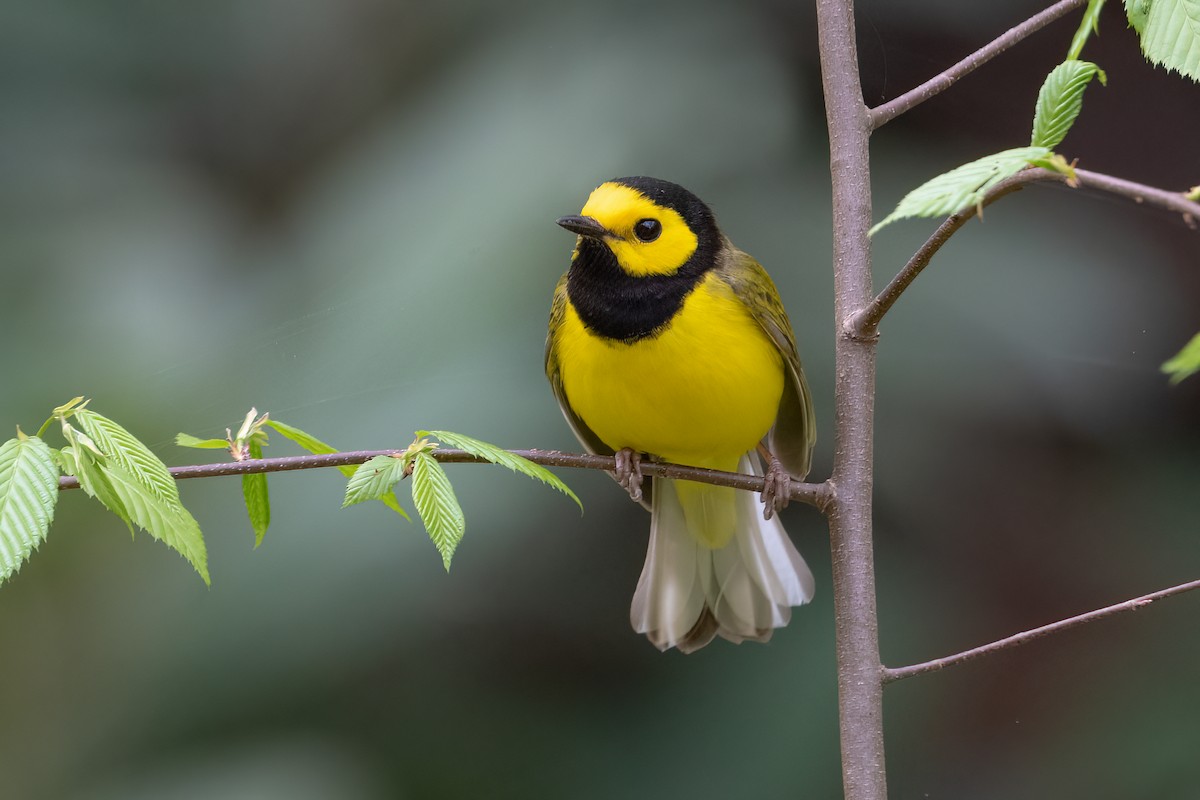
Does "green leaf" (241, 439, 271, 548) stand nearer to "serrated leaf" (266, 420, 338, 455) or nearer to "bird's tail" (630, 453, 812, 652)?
"serrated leaf" (266, 420, 338, 455)

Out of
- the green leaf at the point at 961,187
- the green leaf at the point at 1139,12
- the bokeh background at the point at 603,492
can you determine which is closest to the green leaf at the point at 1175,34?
the green leaf at the point at 1139,12

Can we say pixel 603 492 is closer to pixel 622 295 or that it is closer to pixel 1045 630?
pixel 622 295

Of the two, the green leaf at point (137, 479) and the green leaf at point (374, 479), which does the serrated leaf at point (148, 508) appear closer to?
the green leaf at point (137, 479)

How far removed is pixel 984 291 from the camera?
92.3 inches

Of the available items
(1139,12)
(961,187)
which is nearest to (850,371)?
(1139,12)

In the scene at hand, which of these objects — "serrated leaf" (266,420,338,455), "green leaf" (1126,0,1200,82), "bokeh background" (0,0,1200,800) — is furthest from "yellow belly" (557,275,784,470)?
"green leaf" (1126,0,1200,82)

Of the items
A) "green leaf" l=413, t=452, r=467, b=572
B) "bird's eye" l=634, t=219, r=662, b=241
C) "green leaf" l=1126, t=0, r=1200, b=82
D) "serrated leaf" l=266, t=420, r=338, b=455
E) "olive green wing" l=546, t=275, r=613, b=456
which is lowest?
"green leaf" l=413, t=452, r=467, b=572

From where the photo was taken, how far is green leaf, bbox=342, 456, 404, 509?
97 centimetres

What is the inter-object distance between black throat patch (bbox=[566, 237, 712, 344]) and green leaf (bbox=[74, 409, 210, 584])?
0.71 m

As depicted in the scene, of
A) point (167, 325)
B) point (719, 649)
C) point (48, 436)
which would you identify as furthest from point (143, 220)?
point (719, 649)

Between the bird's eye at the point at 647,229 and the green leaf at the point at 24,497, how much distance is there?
87 centimetres

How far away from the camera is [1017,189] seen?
2.49 feet

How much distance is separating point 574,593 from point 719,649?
0.31 meters

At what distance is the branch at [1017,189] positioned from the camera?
588 millimetres
